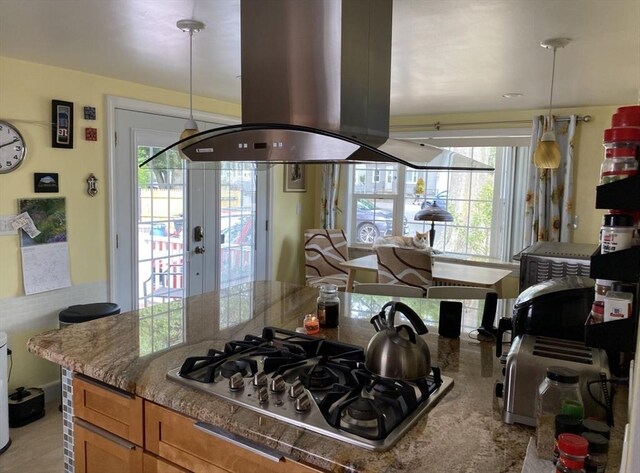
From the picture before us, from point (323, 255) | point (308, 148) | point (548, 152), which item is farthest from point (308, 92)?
point (323, 255)

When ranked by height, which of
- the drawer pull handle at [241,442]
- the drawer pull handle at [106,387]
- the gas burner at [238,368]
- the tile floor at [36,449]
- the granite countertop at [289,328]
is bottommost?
the tile floor at [36,449]

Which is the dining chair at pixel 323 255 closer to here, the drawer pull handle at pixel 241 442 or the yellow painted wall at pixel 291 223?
the yellow painted wall at pixel 291 223

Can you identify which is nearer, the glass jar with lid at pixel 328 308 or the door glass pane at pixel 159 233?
the glass jar with lid at pixel 328 308

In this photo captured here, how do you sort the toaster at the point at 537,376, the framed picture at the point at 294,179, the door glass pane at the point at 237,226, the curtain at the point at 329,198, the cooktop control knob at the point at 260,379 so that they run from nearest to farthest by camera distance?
the toaster at the point at 537,376
the cooktop control knob at the point at 260,379
the door glass pane at the point at 237,226
the framed picture at the point at 294,179
the curtain at the point at 329,198

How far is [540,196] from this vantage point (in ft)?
14.3

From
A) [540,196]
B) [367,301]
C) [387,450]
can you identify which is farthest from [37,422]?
[540,196]

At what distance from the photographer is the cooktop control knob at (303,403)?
126 cm

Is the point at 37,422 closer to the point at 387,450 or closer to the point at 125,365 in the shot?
the point at 125,365

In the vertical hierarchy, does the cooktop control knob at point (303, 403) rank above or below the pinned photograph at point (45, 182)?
below

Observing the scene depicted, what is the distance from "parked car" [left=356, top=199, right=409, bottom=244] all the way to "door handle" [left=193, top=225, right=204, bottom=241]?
6.41 feet

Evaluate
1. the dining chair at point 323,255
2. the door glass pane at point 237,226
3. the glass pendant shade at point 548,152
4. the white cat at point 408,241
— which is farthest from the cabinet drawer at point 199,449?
the dining chair at point 323,255

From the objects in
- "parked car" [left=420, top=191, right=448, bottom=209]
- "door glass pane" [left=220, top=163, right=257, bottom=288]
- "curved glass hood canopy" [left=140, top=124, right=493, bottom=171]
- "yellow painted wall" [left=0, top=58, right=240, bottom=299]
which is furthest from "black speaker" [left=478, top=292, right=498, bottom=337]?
"parked car" [left=420, top=191, right=448, bottom=209]

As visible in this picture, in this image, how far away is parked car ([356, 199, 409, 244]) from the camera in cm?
544

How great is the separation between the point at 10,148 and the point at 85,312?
42.2 inches
